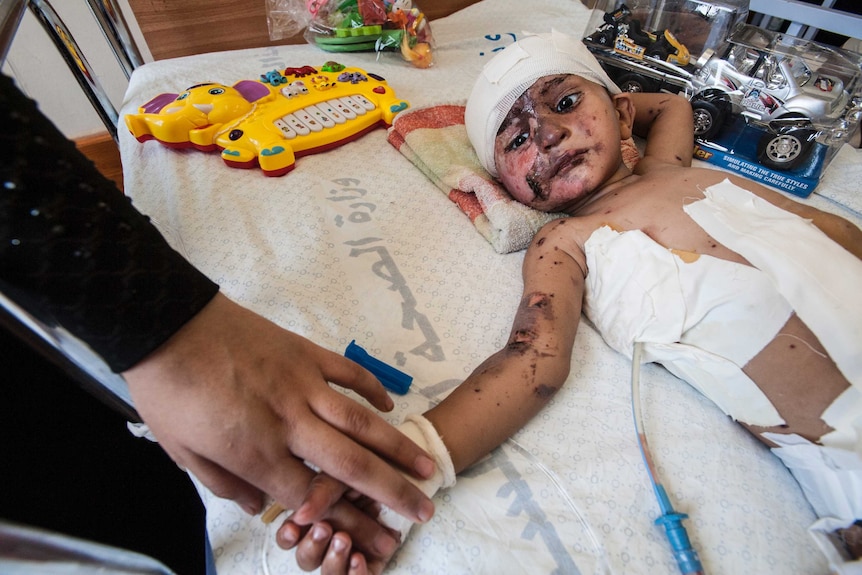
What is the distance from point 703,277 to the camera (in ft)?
2.61

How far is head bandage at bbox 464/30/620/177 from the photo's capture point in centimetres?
104

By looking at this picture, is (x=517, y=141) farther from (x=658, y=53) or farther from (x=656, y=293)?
(x=658, y=53)

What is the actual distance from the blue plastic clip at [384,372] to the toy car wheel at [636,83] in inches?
47.4

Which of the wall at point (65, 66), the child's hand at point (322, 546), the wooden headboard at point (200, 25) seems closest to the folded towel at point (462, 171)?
the child's hand at point (322, 546)

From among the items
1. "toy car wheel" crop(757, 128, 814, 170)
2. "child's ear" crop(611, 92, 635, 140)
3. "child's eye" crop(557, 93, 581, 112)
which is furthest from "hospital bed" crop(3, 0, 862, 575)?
"child's ear" crop(611, 92, 635, 140)

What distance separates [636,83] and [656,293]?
3.01ft

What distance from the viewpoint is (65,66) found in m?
1.80

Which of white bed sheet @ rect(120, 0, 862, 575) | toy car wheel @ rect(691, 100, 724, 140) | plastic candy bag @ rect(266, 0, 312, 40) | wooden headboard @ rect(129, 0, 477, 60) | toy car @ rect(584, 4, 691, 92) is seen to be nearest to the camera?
white bed sheet @ rect(120, 0, 862, 575)

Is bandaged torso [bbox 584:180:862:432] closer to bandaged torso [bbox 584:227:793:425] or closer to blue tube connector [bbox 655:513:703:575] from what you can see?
bandaged torso [bbox 584:227:793:425]

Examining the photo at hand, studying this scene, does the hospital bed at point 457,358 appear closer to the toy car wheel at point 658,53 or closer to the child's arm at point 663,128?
the child's arm at point 663,128

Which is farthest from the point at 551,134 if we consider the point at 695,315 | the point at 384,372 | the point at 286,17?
the point at 286,17

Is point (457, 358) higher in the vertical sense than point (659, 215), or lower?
lower

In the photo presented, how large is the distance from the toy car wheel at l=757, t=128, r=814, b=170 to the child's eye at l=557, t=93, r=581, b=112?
0.58m

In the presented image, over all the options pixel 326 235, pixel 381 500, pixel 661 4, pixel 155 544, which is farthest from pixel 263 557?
pixel 661 4
